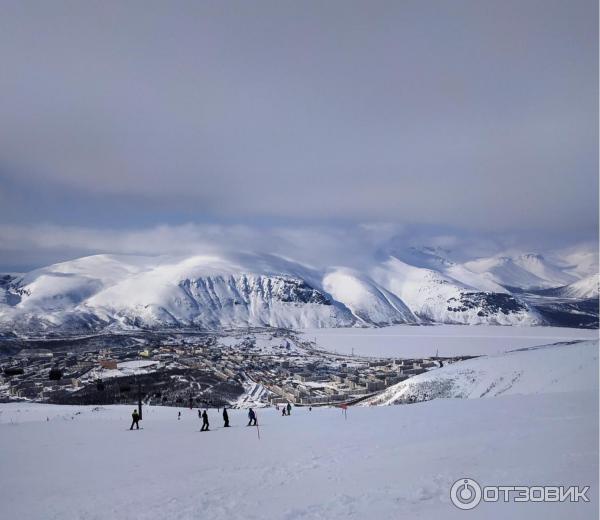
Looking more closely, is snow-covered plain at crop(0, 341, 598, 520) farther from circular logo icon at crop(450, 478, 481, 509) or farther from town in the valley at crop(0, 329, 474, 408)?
town in the valley at crop(0, 329, 474, 408)

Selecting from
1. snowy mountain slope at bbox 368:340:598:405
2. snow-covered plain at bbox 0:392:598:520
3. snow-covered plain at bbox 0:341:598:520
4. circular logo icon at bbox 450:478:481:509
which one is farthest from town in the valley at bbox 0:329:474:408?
circular logo icon at bbox 450:478:481:509

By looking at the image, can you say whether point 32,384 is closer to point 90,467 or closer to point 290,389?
point 290,389

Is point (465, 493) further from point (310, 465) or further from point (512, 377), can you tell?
point (512, 377)

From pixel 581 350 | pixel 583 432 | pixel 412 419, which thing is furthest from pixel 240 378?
pixel 583 432

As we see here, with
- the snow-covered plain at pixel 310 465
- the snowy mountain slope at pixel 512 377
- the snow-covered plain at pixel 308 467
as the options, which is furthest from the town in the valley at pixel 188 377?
the snow-covered plain at pixel 308 467

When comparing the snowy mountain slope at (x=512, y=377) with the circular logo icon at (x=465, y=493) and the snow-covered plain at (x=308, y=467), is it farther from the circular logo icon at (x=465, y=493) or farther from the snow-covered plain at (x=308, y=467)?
the circular logo icon at (x=465, y=493)

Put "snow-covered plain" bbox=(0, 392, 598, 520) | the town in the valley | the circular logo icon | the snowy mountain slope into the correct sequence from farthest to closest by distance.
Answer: the town in the valley
the snowy mountain slope
"snow-covered plain" bbox=(0, 392, 598, 520)
the circular logo icon

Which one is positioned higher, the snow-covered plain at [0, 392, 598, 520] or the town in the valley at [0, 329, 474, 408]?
the snow-covered plain at [0, 392, 598, 520]
